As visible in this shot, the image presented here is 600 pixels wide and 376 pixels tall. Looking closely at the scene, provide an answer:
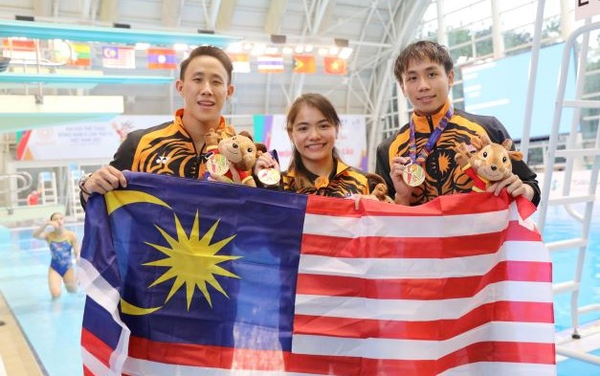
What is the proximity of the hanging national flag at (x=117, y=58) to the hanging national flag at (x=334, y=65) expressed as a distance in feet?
22.4

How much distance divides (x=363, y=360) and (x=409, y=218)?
2.09 feet

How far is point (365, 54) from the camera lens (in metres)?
24.3

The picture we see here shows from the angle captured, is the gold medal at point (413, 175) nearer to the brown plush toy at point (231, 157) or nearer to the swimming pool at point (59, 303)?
the brown plush toy at point (231, 157)

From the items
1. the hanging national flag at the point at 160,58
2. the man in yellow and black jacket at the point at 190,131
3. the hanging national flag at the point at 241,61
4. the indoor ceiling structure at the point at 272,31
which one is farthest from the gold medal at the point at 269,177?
the indoor ceiling structure at the point at 272,31

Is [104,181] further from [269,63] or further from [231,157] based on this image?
[269,63]

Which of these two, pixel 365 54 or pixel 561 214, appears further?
pixel 365 54

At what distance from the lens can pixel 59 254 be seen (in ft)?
26.0

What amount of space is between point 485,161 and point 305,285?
0.92 meters

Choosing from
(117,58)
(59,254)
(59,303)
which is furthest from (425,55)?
(117,58)

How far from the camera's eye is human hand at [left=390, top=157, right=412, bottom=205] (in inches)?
100

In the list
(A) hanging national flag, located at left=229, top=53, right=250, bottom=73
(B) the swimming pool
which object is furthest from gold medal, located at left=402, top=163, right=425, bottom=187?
(A) hanging national flag, located at left=229, top=53, right=250, bottom=73

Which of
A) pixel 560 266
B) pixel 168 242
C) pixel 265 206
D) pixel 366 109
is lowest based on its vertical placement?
pixel 560 266

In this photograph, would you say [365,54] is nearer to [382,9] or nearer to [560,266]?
[382,9]

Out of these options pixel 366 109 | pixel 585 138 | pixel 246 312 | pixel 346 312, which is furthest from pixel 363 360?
pixel 366 109
